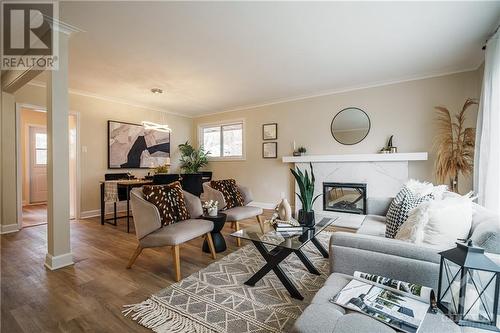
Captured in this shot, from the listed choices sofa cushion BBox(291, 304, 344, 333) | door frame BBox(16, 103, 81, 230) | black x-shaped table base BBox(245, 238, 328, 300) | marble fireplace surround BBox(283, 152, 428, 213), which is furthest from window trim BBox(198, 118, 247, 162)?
sofa cushion BBox(291, 304, 344, 333)

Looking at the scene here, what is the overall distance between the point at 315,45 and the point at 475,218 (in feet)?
7.68

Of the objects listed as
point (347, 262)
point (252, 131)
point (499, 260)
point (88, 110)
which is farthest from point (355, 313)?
point (88, 110)

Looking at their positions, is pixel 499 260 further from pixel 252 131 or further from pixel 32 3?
pixel 252 131

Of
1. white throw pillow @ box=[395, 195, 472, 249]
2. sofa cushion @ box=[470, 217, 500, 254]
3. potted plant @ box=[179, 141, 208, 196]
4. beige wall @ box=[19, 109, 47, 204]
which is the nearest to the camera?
sofa cushion @ box=[470, 217, 500, 254]

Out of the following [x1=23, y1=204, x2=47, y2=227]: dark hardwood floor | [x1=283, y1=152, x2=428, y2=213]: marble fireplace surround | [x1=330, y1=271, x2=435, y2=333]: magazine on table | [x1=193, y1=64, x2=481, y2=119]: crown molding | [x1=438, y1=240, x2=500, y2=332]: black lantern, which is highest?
[x1=193, y1=64, x2=481, y2=119]: crown molding

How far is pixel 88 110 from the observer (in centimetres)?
457

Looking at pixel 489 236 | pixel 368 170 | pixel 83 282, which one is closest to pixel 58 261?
pixel 83 282

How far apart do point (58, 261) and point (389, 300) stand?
2937mm

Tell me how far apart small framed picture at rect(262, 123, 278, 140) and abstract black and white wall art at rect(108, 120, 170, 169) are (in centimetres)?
258

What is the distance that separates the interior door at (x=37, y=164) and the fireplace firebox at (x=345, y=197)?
286 inches

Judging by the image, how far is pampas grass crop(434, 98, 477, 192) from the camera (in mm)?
3160

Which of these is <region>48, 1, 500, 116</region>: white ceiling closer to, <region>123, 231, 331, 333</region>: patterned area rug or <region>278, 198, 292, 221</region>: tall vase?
<region>278, 198, 292, 221</region>: tall vase

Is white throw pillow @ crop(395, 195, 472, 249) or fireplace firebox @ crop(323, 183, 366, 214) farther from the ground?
white throw pillow @ crop(395, 195, 472, 249)

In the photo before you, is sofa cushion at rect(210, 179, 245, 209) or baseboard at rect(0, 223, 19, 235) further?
baseboard at rect(0, 223, 19, 235)
